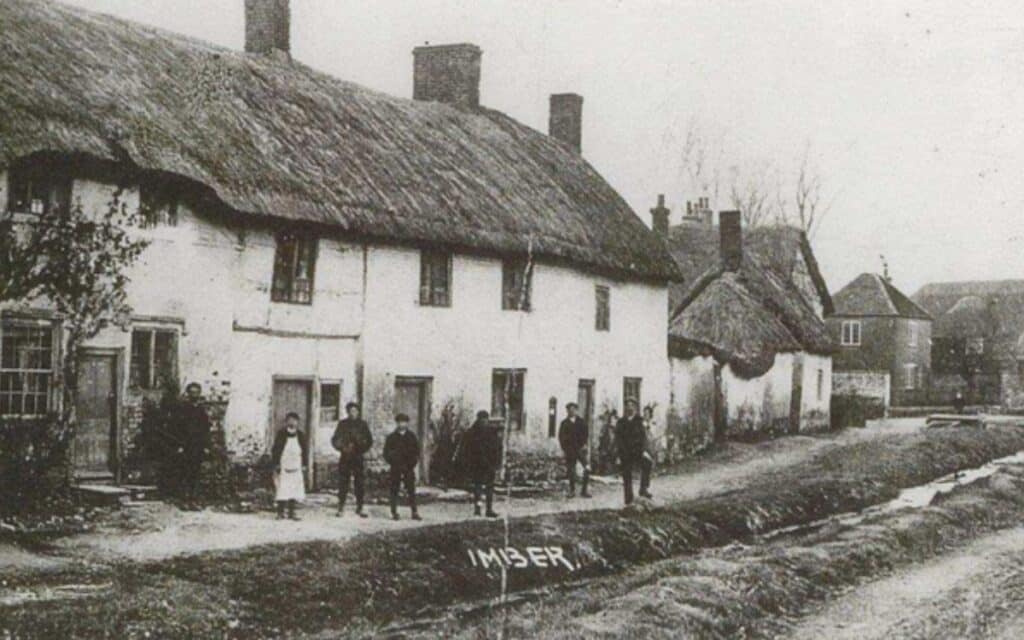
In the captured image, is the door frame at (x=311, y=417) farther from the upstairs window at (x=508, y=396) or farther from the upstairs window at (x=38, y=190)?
the upstairs window at (x=38, y=190)

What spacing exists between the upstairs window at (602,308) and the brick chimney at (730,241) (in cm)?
1354

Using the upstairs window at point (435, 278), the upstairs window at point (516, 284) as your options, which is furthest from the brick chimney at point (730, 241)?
the upstairs window at point (435, 278)

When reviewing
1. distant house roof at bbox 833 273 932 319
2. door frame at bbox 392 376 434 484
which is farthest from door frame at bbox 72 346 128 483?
distant house roof at bbox 833 273 932 319

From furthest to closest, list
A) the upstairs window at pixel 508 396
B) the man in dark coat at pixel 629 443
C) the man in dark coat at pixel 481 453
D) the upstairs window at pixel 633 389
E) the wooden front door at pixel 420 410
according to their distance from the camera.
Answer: the upstairs window at pixel 633 389 < the upstairs window at pixel 508 396 < the wooden front door at pixel 420 410 < the man in dark coat at pixel 629 443 < the man in dark coat at pixel 481 453

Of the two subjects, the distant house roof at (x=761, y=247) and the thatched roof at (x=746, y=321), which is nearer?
the thatched roof at (x=746, y=321)

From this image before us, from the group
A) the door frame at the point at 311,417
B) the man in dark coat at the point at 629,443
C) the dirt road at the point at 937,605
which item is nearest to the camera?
the dirt road at the point at 937,605

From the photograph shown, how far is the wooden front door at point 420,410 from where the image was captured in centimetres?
2280

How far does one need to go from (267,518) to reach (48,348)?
390cm

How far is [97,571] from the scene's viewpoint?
12.6 meters

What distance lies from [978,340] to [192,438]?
2641 inches

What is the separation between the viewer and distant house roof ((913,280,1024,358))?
7662 centimetres

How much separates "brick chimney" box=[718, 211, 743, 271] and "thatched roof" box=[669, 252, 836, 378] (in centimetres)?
33

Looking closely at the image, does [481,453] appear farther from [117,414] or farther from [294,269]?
[117,414]

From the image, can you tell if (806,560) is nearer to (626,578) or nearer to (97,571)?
(626,578)
